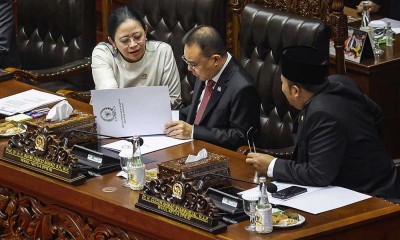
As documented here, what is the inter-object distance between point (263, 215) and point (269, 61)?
168 centimetres

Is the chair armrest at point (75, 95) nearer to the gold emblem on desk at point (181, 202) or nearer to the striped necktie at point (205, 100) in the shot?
the striped necktie at point (205, 100)

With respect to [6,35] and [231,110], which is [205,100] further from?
[6,35]

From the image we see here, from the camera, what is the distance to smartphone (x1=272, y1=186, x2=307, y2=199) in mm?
4332

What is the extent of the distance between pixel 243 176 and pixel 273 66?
98 centimetres

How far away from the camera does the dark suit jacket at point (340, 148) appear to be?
14.6ft

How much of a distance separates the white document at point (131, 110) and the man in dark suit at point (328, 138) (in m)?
0.64

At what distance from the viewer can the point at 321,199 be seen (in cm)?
434

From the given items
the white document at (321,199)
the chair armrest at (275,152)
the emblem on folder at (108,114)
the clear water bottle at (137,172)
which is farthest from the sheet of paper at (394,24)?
the clear water bottle at (137,172)

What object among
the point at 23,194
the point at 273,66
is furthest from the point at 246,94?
the point at 23,194

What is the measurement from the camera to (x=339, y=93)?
4.59 metres

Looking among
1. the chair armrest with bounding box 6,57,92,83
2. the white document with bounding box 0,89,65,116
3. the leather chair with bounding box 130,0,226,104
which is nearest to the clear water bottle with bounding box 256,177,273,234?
the white document with bounding box 0,89,65,116

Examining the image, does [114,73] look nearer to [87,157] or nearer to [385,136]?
[87,157]

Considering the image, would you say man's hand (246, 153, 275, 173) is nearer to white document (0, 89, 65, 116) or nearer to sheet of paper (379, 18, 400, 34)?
white document (0, 89, 65, 116)

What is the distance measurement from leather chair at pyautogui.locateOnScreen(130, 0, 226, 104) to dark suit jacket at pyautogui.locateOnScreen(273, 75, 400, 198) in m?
1.43
